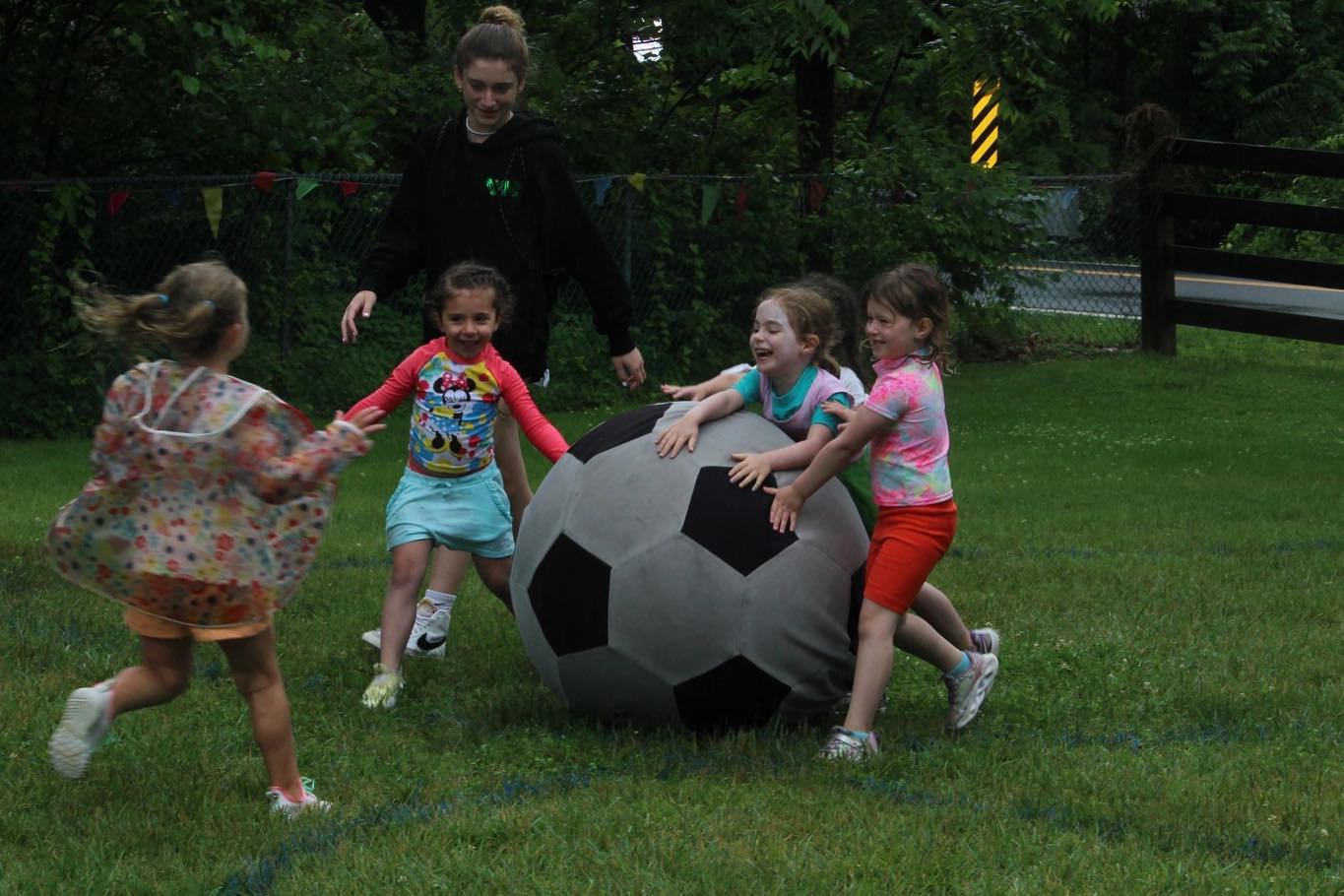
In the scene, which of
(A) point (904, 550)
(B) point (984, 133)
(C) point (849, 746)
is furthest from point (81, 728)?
(B) point (984, 133)

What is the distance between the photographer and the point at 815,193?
15023 mm

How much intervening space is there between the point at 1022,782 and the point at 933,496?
0.89 meters

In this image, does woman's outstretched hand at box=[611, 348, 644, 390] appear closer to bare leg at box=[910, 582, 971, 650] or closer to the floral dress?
bare leg at box=[910, 582, 971, 650]

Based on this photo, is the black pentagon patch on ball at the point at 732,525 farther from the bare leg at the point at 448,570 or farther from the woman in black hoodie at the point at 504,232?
the bare leg at the point at 448,570

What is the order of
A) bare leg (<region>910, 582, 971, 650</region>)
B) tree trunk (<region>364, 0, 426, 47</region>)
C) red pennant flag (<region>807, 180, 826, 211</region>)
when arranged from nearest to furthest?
1. bare leg (<region>910, 582, 971, 650</region>)
2. red pennant flag (<region>807, 180, 826, 211</region>)
3. tree trunk (<region>364, 0, 426, 47</region>)

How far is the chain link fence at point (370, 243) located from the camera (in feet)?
40.0

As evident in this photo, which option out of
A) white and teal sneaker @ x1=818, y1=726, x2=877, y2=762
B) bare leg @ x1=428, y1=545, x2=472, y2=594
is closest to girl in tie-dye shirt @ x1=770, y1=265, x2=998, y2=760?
white and teal sneaker @ x1=818, y1=726, x2=877, y2=762

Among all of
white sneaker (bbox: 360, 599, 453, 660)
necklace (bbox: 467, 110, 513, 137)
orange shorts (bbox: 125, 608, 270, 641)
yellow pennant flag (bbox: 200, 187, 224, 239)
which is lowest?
white sneaker (bbox: 360, 599, 453, 660)

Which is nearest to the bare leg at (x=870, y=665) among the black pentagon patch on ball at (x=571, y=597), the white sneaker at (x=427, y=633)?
the black pentagon patch on ball at (x=571, y=597)

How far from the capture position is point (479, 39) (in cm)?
586

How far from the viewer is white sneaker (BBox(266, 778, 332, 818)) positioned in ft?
14.2

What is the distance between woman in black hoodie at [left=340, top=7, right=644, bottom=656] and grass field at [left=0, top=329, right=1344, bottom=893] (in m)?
0.70

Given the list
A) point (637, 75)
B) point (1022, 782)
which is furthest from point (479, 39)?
point (637, 75)

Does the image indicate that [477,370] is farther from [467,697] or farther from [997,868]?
[997,868]
